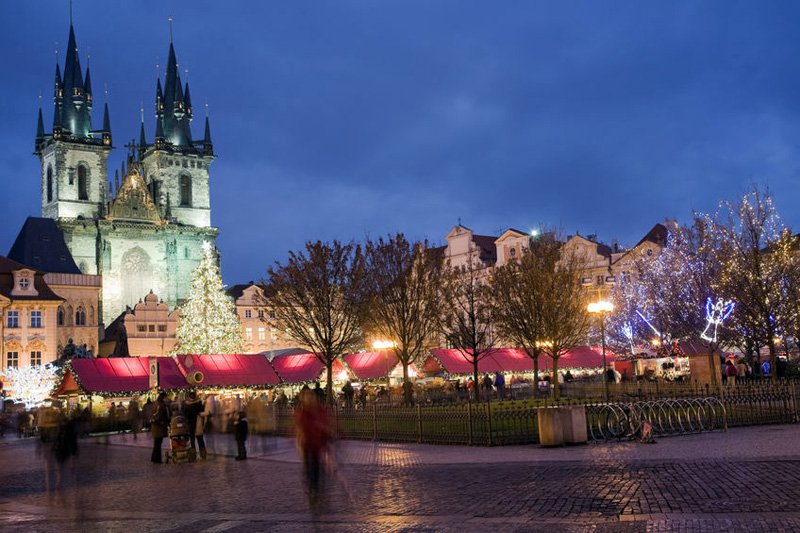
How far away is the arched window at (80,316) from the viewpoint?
85625 mm

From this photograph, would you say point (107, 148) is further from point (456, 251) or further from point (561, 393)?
point (561, 393)

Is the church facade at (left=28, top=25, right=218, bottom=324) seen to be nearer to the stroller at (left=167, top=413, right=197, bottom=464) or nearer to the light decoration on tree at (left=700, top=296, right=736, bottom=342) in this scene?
the light decoration on tree at (left=700, top=296, right=736, bottom=342)

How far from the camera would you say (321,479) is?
48.3ft

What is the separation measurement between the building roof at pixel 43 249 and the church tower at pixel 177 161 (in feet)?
51.7

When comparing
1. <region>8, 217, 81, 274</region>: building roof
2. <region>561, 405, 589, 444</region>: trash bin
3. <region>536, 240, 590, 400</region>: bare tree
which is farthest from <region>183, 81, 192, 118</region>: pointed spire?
<region>561, 405, 589, 444</region>: trash bin

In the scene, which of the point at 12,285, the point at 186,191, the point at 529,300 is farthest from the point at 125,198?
the point at 529,300

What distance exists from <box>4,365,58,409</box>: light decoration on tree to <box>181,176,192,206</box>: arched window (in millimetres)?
43718

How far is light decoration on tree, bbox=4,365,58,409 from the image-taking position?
207ft

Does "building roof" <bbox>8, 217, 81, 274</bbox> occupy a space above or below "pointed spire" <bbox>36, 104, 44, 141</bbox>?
below

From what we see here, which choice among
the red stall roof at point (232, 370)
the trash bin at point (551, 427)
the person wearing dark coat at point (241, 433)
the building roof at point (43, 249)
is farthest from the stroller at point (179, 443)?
the building roof at point (43, 249)

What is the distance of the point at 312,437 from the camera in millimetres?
14656

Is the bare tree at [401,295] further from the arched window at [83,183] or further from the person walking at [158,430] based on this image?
the arched window at [83,183]

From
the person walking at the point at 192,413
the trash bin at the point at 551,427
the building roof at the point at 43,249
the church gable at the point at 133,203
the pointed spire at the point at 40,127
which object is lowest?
the trash bin at the point at 551,427

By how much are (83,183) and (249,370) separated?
6308cm
